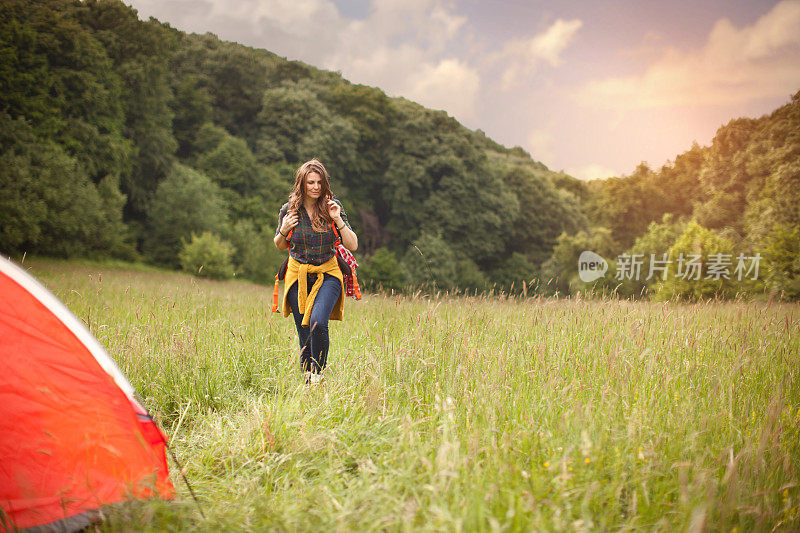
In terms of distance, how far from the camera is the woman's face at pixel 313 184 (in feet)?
13.1

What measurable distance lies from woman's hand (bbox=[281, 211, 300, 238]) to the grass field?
3.75ft

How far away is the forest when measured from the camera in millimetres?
21891

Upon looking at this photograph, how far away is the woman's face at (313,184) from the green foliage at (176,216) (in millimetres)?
24534

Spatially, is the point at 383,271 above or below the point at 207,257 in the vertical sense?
above

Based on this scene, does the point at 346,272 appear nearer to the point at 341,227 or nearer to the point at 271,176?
the point at 341,227

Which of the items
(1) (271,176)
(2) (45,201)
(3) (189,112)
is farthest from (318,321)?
(3) (189,112)

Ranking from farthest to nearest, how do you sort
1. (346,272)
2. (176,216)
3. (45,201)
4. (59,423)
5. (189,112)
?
(189,112) < (176,216) < (45,201) < (346,272) < (59,423)

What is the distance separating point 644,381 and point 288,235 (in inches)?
114

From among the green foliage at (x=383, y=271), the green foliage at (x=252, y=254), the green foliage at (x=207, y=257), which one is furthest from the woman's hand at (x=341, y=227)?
the green foliage at (x=252, y=254)

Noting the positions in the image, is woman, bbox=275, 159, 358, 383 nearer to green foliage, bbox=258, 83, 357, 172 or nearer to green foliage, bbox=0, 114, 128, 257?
green foliage, bbox=0, 114, 128, 257

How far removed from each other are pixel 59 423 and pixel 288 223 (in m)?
2.04

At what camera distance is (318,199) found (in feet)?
13.4

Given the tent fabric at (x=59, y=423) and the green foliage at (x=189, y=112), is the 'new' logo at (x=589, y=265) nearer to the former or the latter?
the green foliage at (x=189, y=112)

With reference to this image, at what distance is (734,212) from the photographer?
33562mm
